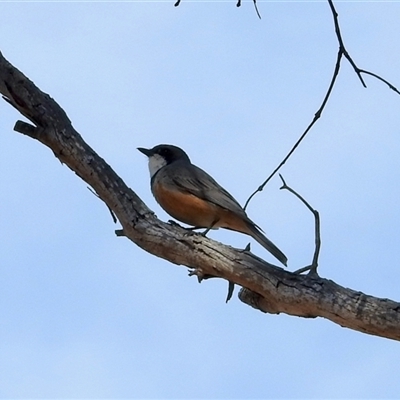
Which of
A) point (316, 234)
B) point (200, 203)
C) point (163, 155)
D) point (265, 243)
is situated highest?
point (163, 155)

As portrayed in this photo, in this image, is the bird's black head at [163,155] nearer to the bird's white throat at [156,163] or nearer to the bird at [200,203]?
the bird's white throat at [156,163]

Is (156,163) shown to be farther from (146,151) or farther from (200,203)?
(200,203)

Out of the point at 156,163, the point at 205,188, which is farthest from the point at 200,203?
the point at 156,163

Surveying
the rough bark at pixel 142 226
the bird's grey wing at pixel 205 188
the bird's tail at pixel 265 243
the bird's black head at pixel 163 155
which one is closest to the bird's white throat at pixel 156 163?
the bird's black head at pixel 163 155

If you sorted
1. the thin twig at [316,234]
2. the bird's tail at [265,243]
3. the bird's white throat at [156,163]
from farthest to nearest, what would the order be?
the bird's white throat at [156,163] → the bird's tail at [265,243] → the thin twig at [316,234]

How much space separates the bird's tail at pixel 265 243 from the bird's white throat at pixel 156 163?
5.42 feet

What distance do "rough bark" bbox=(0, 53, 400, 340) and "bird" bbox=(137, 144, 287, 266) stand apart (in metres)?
1.85

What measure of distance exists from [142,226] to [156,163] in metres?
3.73

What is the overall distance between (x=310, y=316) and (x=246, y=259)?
60 centimetres

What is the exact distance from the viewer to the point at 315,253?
6266 millimetres

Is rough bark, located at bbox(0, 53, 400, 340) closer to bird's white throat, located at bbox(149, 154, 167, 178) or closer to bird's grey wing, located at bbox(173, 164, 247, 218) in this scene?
bird's grey wing, located at bbox(173, 164, 247, 218)

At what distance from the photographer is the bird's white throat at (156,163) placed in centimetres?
1007

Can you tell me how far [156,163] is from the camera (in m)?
10.2

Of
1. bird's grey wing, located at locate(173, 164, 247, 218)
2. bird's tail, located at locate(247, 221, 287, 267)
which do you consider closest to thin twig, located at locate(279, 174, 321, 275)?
bird's tail, located at locate(247, 221, 287, 267)
